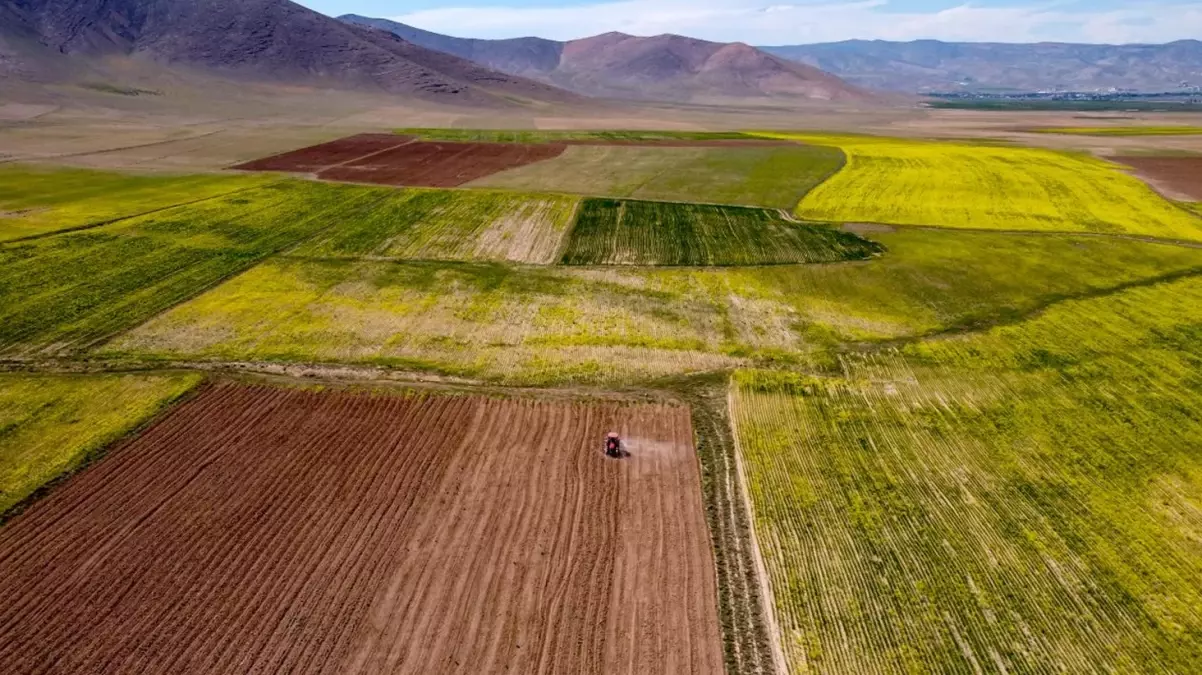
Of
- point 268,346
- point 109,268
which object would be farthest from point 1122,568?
point 109,268

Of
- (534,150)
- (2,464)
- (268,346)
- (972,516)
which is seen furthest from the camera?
(534,150)

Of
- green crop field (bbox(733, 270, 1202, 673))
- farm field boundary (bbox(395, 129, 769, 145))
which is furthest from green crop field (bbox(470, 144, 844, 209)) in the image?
green crop field (bbox(733, 270, 1202, 673))

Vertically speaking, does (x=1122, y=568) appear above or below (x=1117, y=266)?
below

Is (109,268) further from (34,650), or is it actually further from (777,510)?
(777,510)

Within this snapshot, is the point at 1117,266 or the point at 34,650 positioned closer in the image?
the point at 34,650

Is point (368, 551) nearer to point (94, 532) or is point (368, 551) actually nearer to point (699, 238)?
point (94, 532)

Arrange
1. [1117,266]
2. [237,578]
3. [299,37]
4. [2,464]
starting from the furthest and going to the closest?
1. [299,37]
2. [1117,266]
3. [2,464]
4. [237,578]

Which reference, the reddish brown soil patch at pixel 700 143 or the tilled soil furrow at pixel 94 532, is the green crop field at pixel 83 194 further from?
the reddish brown soil patch at pixel 700 143

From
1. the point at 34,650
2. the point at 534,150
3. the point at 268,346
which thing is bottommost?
the point at 34,650
